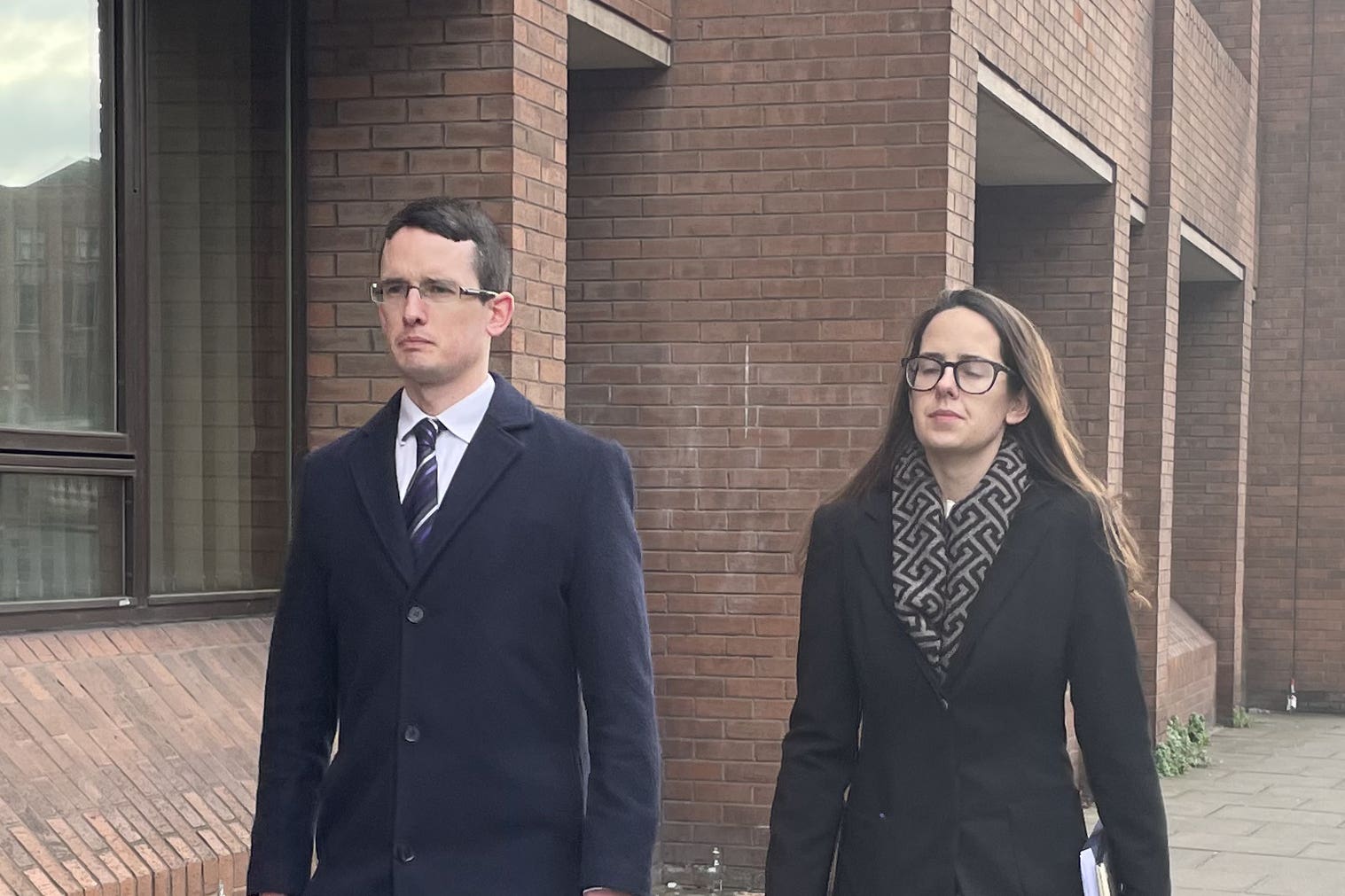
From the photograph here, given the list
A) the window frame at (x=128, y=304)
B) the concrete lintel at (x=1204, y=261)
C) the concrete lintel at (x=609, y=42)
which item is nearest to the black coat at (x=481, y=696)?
the window frame at (x=128, y=304)

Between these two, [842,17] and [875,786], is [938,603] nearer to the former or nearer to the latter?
[875,786]

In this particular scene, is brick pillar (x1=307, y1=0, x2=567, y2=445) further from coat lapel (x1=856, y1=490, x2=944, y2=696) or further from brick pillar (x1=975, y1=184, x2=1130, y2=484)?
brick pillar (x1=975, y1=184, x2=1130, y2=484)

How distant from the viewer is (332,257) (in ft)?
20.6

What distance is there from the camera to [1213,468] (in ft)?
56.0

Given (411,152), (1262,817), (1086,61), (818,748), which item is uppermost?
(1086,61)

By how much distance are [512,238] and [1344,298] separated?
44.1ft

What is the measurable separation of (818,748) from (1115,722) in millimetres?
501

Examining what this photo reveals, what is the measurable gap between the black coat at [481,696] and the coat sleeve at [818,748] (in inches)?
15.2

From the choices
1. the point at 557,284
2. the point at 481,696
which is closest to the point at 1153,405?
the point at 557,284

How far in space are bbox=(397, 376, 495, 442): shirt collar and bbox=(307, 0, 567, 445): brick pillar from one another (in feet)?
9.14

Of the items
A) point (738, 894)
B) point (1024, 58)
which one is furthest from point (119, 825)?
point (1024, 58)

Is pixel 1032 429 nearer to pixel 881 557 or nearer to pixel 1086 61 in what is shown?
pixel 881 557

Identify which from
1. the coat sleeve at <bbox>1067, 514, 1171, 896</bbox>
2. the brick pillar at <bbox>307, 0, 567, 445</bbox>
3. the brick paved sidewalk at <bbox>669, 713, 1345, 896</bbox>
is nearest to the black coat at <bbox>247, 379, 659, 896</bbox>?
the coat sleeve at <bbox>1067, 514, 1171, 896</bbox>

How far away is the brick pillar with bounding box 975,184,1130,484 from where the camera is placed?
462 inches
